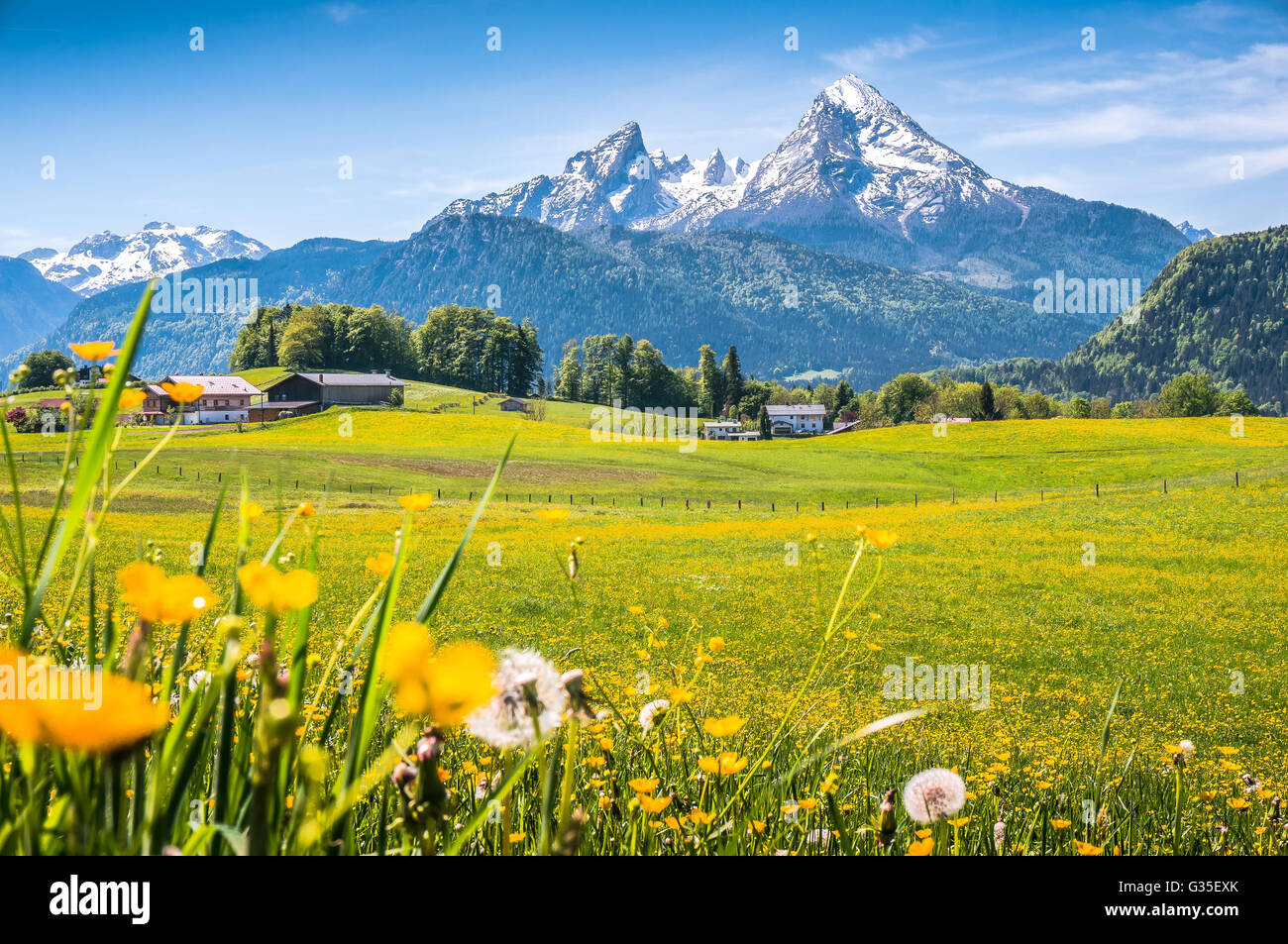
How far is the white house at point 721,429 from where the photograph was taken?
107m

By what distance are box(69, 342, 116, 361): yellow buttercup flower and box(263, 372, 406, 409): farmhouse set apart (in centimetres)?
9128

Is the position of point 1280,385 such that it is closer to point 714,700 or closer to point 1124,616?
point 1124,616

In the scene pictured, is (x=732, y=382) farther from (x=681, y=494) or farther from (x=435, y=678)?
(x=435, y=678)

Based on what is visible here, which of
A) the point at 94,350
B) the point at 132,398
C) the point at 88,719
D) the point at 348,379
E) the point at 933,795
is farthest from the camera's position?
the point at 348,379

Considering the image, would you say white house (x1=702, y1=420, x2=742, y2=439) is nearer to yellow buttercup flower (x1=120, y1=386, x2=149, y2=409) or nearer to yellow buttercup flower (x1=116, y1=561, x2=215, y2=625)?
yellow buttercup flower (x1=120, y1=386, x2=149, y2=409)

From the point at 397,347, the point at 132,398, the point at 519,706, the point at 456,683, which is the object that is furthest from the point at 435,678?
the point at 397,347

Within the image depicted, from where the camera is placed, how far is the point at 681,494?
4872cm

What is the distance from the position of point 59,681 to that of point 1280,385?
654ft

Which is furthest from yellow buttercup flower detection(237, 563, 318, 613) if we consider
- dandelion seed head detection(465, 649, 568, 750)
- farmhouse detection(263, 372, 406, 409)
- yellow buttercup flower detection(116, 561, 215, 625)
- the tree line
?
the tree line

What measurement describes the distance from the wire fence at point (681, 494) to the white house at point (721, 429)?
2207 inches

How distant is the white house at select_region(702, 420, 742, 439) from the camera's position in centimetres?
10740

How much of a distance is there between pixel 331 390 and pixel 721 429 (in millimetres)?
49124
